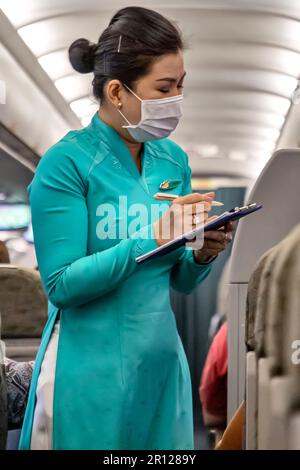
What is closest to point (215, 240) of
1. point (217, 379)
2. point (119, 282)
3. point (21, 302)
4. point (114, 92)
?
point (119, 282)

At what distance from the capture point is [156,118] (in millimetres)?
1956

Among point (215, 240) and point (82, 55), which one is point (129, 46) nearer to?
point (82, 55)

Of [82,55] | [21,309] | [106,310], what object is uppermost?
[82,55]

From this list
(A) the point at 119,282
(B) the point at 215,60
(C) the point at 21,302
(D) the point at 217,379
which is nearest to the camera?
(A) the point at 119,282

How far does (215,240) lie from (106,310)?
30 cm

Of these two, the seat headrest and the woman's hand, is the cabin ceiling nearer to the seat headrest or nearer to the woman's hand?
the woman's hand

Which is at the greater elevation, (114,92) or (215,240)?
(114,92)

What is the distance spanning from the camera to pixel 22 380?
2.28 m

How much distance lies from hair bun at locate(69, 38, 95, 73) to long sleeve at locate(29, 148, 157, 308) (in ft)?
0.95

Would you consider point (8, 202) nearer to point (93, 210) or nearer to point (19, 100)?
point (19, 100)

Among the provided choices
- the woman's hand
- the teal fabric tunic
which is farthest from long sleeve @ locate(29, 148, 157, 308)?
the woman's hand

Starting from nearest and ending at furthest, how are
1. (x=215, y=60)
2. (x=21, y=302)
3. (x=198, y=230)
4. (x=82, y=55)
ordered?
(x=198, y=230) < (x=82, y=55) < (x=215, y=60) < (x=21, y=302)
